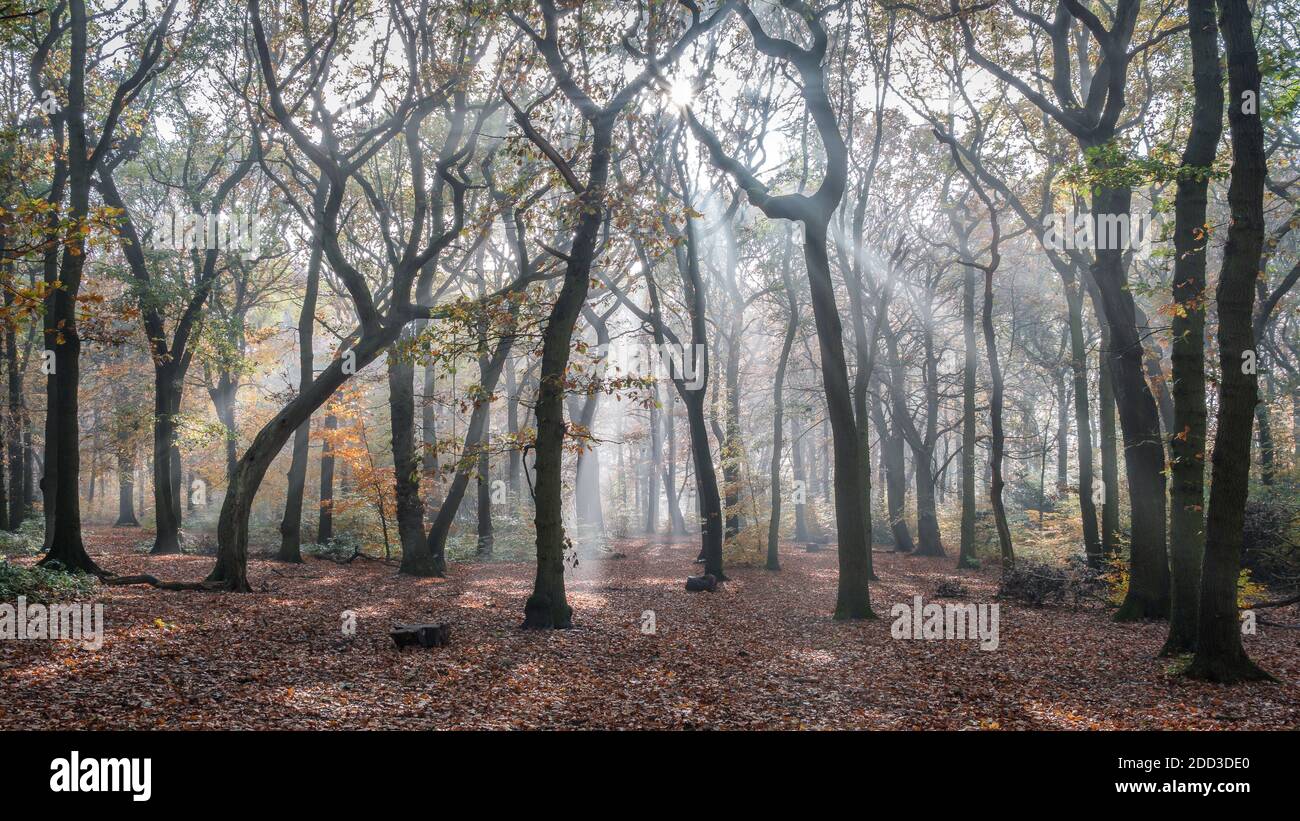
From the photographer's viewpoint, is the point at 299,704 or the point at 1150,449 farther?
the point at 1150,449

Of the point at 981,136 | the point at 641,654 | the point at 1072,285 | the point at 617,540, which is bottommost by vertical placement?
the point at 617,540

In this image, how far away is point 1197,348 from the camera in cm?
830

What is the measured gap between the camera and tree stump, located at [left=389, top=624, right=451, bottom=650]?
8.73 m

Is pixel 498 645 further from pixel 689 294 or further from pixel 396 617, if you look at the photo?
pixel 689 294

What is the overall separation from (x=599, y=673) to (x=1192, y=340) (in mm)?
7774

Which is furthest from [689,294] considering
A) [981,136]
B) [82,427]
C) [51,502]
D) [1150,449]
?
[82,427]

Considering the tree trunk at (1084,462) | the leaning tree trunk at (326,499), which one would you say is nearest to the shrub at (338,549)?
the leaning tree trunk at (326,499)

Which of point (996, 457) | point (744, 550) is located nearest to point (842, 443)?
point (996, 457)

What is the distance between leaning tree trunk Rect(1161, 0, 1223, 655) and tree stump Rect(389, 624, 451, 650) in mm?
8580

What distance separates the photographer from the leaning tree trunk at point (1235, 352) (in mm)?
6789

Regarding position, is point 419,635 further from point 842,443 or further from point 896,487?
point 896,487

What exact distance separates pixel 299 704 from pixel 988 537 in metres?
22.4

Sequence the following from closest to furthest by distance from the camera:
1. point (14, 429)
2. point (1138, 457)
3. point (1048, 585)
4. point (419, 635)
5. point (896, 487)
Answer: point (419, 635), point (1138, 457), point (1048, 585), point (14, 429), point (896, 487)

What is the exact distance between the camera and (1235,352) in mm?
6797
